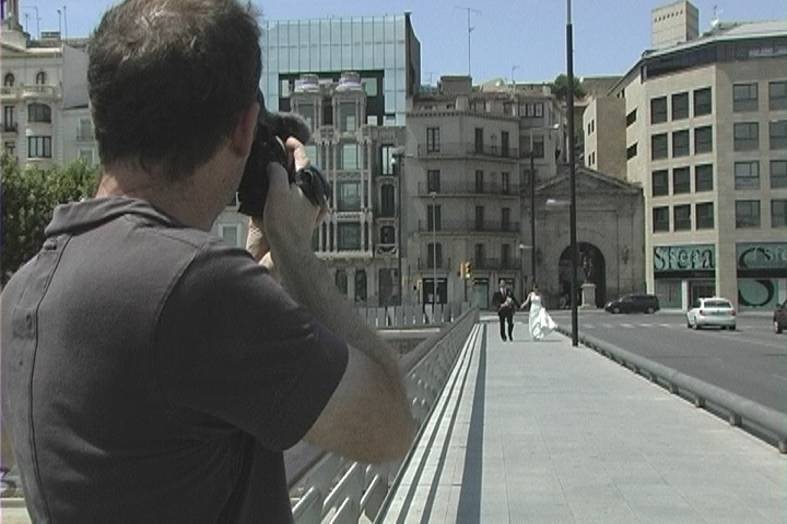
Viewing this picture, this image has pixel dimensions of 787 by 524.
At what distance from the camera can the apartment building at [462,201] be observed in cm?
8131

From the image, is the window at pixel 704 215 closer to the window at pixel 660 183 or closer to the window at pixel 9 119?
the window at pixel 660 183

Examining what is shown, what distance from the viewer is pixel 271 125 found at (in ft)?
6.77

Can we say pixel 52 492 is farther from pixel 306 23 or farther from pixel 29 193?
pixel 306 23

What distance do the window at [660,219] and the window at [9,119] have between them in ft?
155

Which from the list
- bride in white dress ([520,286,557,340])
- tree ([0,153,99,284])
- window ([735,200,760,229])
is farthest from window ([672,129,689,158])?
bride in white dress ([520,286,557,340])

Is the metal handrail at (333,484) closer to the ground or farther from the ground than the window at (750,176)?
closer to the ground

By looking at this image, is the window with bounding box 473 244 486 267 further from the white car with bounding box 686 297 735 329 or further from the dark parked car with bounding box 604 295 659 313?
the white car with bounding box 686 297 735 329

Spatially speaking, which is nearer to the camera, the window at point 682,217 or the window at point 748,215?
the window at point 748,215

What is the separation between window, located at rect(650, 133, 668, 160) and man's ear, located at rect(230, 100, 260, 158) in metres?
77.8

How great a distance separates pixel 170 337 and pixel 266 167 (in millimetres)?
552

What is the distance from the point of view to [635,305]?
69250mm

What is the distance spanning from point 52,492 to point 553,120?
306 ft

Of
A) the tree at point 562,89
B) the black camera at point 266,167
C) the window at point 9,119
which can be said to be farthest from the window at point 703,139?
the black camera at point 266,167

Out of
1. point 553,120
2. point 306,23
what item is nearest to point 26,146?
point 306,23
